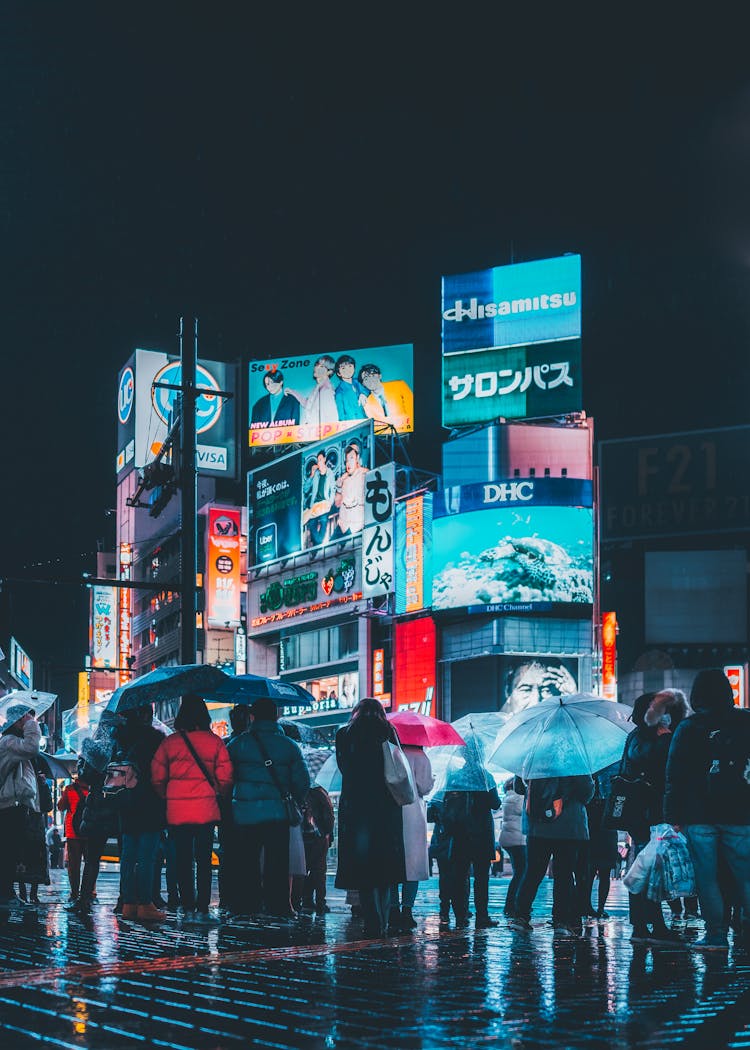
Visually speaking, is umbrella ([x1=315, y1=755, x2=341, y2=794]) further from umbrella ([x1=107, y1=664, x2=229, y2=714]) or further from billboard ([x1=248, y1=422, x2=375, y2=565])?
billboard ([x1=248, y1=422, x2=375, y2=565])

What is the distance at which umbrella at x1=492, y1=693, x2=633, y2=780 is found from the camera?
10.5 metres

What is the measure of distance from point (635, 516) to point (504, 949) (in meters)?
38.7

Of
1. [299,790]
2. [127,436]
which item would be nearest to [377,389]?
[127,436]

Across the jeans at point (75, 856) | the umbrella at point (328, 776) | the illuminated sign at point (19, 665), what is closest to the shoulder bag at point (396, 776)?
the umbrella at point (328, 776)

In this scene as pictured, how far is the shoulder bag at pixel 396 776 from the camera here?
945 centimetres

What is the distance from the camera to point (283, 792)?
1078 cm

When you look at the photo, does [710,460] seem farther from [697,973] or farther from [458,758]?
[697,973]

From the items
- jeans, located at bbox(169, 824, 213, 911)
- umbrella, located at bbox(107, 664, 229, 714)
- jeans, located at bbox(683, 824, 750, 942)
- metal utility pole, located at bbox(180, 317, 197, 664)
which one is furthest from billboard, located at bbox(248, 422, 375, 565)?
jeans, located at bbox(683, 824, 750, 942)

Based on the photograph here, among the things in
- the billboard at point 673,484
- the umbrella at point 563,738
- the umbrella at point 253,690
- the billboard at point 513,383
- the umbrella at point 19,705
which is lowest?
the umbrella at point 563,738

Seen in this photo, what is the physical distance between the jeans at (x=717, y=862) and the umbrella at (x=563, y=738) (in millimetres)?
2014

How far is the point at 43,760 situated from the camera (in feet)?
45.4

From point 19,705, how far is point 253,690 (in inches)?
96.9

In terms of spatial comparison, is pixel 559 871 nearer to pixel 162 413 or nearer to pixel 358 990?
pixel 358 990

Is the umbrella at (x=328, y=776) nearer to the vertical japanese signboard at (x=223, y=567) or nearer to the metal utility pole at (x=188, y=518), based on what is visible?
the metal utility pole at (x=188, y=518)
